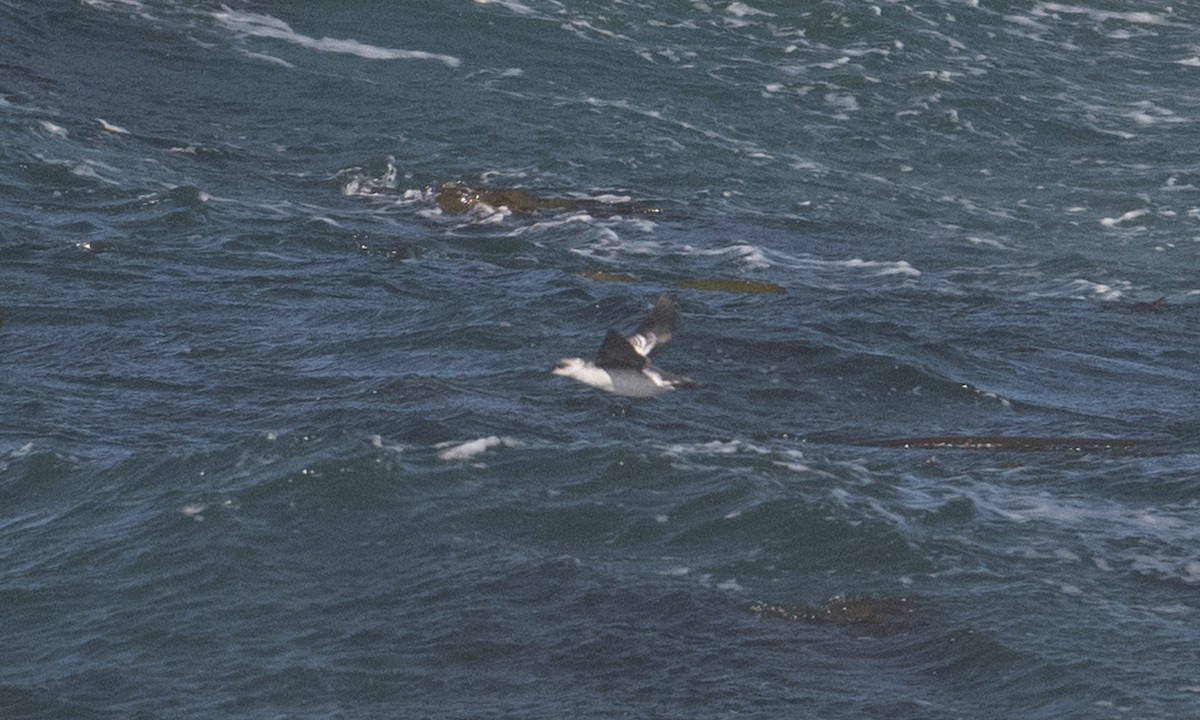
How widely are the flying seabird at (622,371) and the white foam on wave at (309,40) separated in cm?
976

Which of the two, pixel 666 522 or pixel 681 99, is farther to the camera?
pixel 681 99

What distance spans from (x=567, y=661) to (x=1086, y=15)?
18.2 meters

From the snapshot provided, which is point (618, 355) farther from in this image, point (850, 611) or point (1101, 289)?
point (1101, 289)

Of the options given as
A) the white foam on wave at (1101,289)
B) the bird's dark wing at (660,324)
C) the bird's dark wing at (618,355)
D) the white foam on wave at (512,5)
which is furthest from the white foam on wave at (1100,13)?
the bird's dark wing at (618,355)

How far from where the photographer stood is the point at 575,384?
1050 centimetres

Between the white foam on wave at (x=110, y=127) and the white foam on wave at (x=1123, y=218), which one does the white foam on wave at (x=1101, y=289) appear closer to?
the white foam on wave at (x=1123, y=218)

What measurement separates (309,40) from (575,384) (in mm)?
11045

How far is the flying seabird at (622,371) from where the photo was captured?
10156mm

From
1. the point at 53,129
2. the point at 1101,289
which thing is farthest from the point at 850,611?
the point at 53,129

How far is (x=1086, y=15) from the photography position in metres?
23.0

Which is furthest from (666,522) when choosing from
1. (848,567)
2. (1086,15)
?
(1086,15)

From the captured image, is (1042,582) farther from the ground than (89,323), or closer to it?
farther from the ground

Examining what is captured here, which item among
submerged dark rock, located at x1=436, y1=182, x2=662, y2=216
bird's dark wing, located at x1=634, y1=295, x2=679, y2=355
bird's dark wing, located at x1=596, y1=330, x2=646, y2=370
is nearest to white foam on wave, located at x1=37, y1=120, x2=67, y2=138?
submerged dark rock, located at x1=436, y1=182, x2=662, y2=216

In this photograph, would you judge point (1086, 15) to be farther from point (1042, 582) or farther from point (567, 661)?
point (567, 661)
